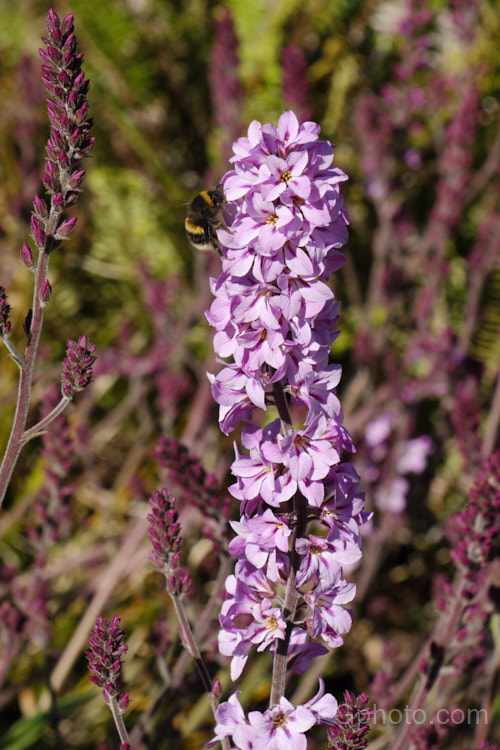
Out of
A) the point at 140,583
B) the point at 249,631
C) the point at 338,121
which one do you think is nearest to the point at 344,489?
the point at 249,631

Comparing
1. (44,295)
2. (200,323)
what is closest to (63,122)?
(44,295)

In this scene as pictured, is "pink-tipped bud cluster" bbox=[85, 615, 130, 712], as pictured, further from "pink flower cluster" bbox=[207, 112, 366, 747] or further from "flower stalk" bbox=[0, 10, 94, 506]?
"flower stalk" bbox=[0, 10, 94, 506]

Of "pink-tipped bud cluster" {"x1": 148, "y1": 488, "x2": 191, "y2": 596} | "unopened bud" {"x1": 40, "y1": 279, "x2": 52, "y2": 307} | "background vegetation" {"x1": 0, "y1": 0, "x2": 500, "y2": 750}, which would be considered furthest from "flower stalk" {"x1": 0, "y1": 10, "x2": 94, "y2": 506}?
"background vegetation" {"x1": 0, "y1": 0, "x2": 500, "y2": 750}

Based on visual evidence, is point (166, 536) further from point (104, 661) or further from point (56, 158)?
point (56, 158)

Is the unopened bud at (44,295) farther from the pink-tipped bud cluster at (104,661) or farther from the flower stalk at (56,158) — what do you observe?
the pink-tipped bud cluster at (104,661)

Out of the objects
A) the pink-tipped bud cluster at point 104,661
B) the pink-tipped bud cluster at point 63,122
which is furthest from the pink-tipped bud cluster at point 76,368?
the pink-tipped bud cluster at point 104,661

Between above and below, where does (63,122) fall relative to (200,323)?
below

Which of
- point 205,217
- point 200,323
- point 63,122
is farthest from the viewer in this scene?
point 200,323

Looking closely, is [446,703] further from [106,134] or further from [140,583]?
[106,134]
